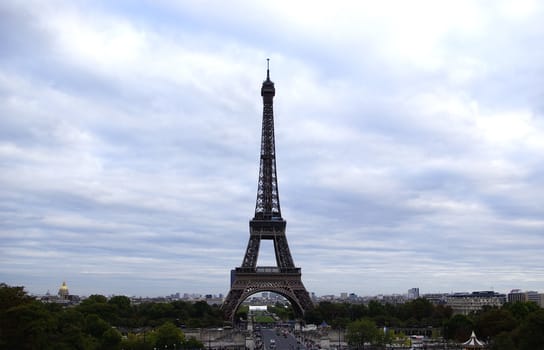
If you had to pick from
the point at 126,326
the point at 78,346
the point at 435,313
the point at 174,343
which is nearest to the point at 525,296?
the point at 435,313

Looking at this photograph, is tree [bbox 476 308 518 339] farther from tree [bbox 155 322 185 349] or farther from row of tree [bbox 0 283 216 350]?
tree [bbox 155 322 185 349]

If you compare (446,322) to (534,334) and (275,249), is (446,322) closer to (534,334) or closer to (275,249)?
(275,249)

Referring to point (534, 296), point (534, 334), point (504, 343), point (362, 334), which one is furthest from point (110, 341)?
point (534, 296)

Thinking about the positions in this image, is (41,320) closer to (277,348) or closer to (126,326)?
(277,348)

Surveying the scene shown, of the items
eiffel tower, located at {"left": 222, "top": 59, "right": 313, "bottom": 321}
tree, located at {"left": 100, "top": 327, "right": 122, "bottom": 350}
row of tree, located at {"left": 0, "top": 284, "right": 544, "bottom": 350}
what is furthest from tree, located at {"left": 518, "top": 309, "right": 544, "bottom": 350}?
eiffel tower, located at {"left": 222, "top": 59, "right": 313, "bottom": 321}

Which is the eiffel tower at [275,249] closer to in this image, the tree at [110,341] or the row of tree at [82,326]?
the row of tree at [82,326]

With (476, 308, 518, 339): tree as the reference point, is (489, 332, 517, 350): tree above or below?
below

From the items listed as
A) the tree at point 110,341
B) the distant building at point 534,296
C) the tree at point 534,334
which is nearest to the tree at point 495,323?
the tree at point 534,334
